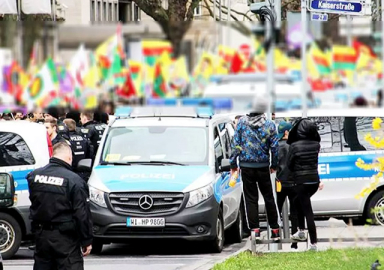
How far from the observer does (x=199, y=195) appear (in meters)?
16.6

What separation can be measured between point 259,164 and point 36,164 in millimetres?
3627

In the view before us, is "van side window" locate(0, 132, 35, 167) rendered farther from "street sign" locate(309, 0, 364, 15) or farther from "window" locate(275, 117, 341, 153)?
"street sign" locate(309, 0, 364, 15)

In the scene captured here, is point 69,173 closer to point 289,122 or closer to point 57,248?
point 57,248

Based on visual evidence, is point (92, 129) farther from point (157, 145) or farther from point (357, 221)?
point (357, 221)

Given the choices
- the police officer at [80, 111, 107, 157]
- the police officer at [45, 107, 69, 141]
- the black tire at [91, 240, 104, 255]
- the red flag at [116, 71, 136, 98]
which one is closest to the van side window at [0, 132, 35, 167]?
the police officer at [45, 107, 69, 141]

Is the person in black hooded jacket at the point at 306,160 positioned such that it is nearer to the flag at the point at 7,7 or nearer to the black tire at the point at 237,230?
the black tire at the point at 237,230

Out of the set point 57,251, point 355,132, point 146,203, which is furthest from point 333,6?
point 57,251

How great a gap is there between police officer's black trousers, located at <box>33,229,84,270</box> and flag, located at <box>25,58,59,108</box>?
4234mm

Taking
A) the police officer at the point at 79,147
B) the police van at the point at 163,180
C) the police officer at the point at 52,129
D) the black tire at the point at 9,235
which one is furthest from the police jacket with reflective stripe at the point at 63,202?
the police officer at the point at 79,147

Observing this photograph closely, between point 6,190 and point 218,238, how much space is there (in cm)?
295

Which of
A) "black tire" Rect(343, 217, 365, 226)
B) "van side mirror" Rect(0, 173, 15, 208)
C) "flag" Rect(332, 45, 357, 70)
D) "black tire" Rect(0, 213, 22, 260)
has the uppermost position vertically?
"flag" Rect(332, 45, 357, 70)

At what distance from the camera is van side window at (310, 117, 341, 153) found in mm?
20047

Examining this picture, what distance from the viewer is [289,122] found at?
20141 mm

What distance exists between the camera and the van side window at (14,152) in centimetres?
1750
